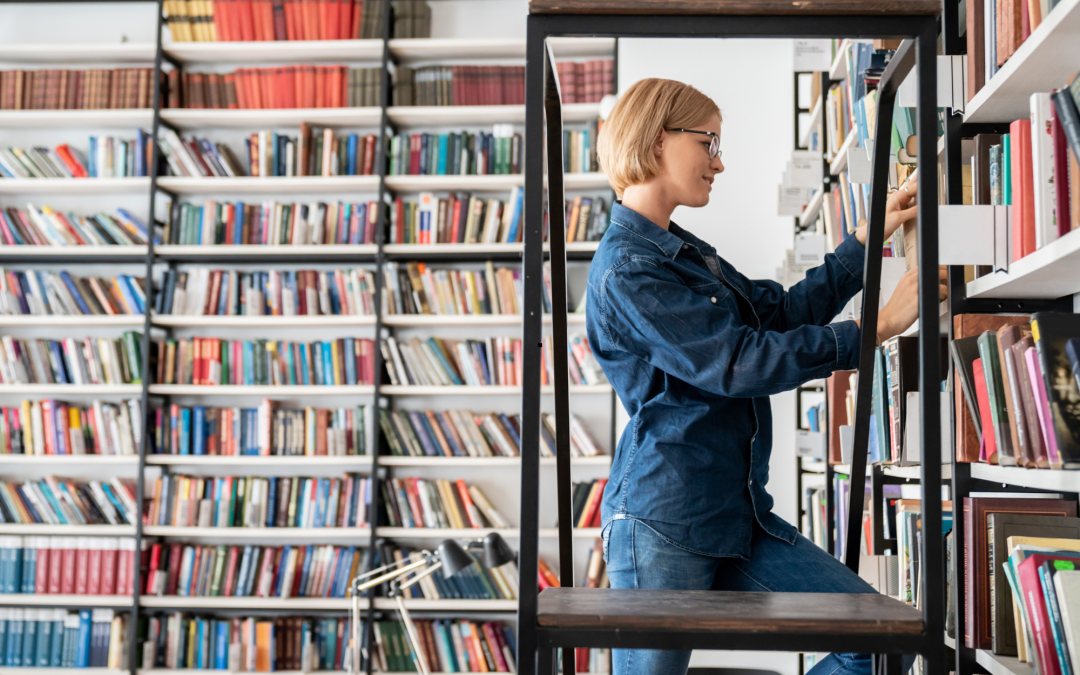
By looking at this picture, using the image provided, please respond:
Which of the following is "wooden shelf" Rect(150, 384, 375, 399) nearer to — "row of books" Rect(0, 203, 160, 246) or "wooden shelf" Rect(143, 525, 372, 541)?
"wooden shelf" Rect(143, 525, 372, 541)

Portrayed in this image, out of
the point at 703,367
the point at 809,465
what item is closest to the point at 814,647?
the point at 703,367

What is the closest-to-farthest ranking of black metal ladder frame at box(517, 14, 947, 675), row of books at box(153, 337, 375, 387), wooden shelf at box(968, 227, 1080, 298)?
black metal ladder frame at box(517, 14, 947, 675)
wooden shelf at box(968, 227, 1080, 298)
row of books at box(153, 337, 375, 387)

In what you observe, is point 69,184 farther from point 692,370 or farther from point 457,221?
point 692,370

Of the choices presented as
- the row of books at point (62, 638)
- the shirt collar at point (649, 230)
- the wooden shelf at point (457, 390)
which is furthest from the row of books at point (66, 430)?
the shirt collar at point (649, 230)

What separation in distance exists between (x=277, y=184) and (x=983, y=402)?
3134 mm

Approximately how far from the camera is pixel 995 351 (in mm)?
1142

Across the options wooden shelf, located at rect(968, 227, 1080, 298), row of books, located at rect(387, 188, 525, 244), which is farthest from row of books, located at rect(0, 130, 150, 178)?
wooden shelf, located at rect(968, 227, 1080, 298)

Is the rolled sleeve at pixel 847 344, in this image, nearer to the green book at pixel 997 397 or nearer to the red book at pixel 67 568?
the green book at pixel 997 397

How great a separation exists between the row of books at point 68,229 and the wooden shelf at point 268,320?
0.39m

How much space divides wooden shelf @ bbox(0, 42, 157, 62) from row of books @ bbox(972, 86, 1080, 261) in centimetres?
363

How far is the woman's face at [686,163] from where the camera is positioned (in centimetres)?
120

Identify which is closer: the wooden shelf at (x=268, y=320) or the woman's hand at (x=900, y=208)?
the woman's hand at (x=900, y=208)

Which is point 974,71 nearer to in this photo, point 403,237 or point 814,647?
point 814,647

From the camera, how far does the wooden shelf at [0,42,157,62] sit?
3723mm
